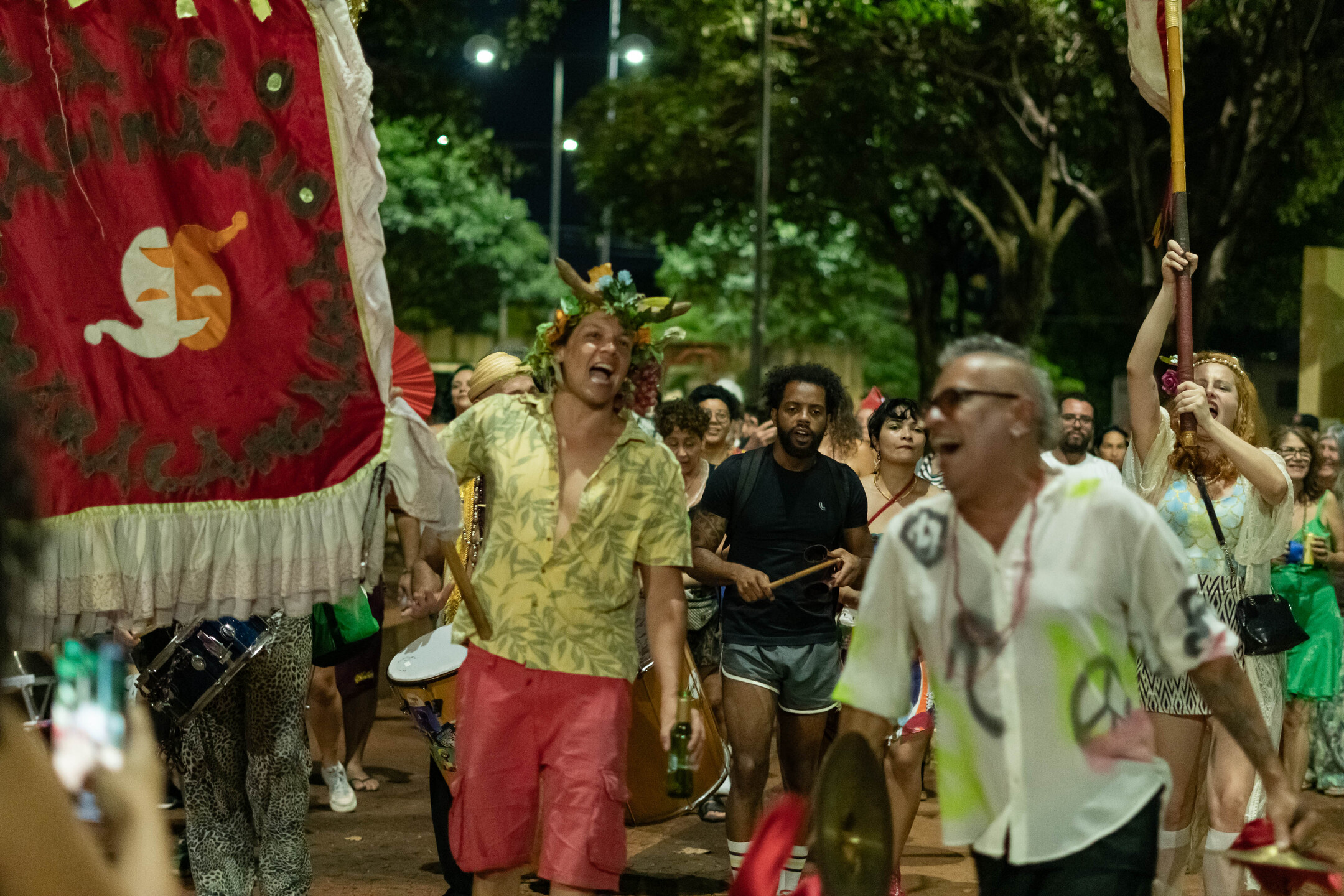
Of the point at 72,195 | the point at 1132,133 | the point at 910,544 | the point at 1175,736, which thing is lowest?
the point at 1175,736

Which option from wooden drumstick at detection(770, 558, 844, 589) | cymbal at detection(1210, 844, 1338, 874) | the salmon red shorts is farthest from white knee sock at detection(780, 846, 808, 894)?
cymbal at detection(1210, 844, 1338, 874)

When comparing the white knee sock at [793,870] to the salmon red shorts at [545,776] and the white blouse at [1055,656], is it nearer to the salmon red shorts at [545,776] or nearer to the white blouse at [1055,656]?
the salmon red shorts at [545,776]

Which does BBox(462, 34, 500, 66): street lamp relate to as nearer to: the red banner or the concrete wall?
the concrete wall

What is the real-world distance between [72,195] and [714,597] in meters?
4.74

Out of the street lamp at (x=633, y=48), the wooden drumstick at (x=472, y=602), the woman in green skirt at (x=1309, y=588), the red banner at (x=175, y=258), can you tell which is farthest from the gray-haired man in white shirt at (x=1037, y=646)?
the street lamp at (x=633, y=48)

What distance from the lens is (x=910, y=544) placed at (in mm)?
3820

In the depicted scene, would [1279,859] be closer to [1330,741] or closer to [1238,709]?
[1238,709]

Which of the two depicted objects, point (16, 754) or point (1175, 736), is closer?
point (16, 754)

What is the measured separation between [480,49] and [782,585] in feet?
57.1

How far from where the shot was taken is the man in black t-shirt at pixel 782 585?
6633 millimetres

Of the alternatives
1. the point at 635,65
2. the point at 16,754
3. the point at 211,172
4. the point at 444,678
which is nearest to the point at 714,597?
the point at 444,678

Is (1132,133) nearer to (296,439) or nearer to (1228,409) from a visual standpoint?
(1228,409)

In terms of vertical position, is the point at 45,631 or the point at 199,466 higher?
the point at 199,466

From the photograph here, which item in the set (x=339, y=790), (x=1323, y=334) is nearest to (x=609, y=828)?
(x=339, y=790)
